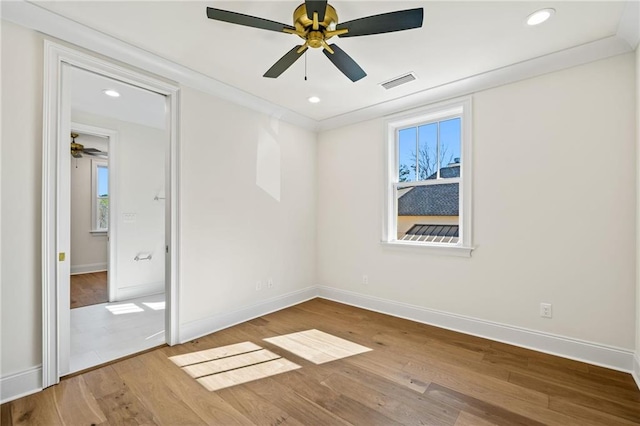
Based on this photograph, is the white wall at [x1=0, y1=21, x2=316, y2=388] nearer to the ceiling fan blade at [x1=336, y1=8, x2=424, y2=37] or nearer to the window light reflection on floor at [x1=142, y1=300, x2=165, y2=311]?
the window light reflection on floor at [x1=142, y1=300, x2=165, y2=311]

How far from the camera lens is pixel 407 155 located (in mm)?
3684

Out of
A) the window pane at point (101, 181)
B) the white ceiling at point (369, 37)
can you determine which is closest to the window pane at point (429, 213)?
the white ceiling at point (369, 37)

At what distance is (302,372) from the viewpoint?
2.29 metres

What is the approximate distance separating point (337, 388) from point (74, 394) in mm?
1885

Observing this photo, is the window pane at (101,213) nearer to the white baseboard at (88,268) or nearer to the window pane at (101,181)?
the window pane at (101,181)

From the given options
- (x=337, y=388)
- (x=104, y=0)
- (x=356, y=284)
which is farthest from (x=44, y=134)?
(x=356, y=284)

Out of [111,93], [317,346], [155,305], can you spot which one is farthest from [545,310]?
[111,93]

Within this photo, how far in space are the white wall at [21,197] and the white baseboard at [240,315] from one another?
112 cm

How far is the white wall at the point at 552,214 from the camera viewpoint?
7.57ft

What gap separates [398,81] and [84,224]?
7.04 metres

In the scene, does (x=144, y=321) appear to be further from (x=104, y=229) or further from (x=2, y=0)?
(x=104, y=229)

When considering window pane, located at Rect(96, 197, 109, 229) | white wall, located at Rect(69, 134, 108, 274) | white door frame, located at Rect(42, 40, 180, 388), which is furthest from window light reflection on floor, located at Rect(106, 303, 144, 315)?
window pane, located at Rect(96, 197, 109, 229)

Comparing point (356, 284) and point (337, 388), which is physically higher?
point (356, 284)

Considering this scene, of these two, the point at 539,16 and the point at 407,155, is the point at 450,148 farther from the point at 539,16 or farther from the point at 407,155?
the point at 539,16
